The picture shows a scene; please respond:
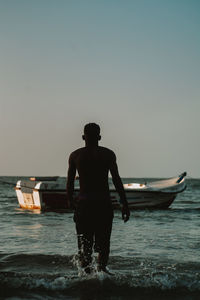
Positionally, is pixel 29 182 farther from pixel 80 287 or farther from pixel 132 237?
pixel 80 287

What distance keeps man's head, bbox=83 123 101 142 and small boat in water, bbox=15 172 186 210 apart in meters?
13.4

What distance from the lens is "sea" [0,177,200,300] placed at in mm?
5311

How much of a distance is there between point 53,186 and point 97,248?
14071 millimetres

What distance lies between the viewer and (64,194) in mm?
19266

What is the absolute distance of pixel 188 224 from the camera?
14.5 m

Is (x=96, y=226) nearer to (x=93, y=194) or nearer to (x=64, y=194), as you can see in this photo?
(x=93, y=194)

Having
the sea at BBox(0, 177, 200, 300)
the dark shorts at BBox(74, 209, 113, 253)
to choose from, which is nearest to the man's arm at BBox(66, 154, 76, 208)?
the dark shorts at BBox(74, 209, 113, 253)

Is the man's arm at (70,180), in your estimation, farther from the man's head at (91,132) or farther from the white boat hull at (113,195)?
the white boat hull at (113,195)

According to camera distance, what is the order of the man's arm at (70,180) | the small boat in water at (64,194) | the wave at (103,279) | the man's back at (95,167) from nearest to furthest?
1. the man's back at (95,167)
2. the man's arm at (70,180)
3. the wave at (103,279)
4. the small boat in water at (64,194)

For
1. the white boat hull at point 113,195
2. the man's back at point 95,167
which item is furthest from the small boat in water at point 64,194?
the man's back at point 95,167

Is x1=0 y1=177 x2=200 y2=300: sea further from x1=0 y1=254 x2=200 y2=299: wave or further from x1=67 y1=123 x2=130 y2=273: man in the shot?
x1=67 y1=123 x2=130 y2=273: man

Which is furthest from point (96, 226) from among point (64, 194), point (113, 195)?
point (113, 195)

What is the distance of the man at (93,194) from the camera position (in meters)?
5.17

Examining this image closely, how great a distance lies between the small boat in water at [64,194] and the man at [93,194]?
521 inches
